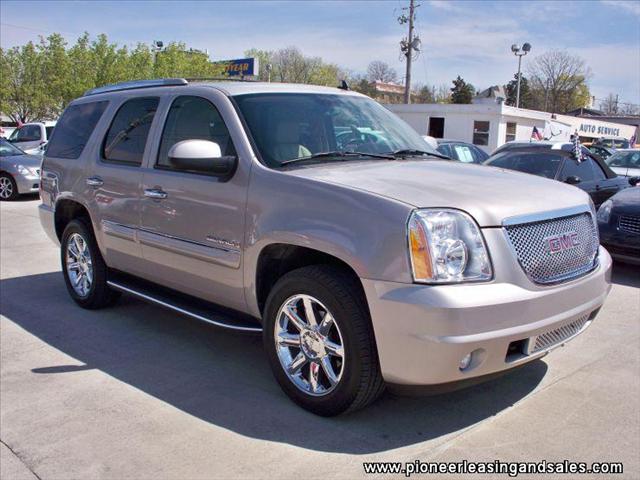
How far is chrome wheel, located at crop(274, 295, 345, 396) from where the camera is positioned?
11.4 feet

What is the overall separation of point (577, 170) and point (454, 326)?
7057mm

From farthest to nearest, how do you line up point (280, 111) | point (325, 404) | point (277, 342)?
point (280, 111) → point (277, 342) → point (325, 404)

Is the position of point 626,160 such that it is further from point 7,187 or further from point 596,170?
point 7,187

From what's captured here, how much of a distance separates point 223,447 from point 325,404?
0.60 metres

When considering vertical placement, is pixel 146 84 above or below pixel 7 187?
above

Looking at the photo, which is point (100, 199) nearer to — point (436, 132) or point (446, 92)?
point (436, 132)

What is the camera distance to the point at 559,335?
3459 mm

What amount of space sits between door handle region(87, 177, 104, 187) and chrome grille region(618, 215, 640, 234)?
224 inches

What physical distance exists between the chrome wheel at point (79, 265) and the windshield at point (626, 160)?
13466 mm

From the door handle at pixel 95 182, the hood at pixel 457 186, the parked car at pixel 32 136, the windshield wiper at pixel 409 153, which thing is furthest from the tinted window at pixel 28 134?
the hood at pixel 457 186

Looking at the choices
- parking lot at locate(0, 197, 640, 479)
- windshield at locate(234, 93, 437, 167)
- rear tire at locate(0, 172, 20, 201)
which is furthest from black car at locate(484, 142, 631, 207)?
rear tire at locate(0, 172, 20, 201)

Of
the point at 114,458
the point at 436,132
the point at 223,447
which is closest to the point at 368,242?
the point at 223,447

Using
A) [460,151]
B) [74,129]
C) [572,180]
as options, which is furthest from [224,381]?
[460,151]

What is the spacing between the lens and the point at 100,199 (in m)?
5.22
